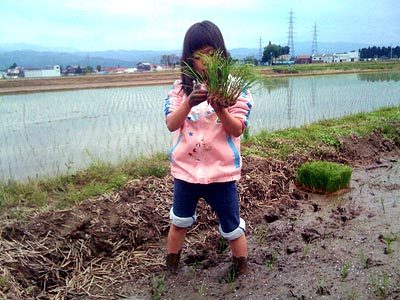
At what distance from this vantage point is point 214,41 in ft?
7.64

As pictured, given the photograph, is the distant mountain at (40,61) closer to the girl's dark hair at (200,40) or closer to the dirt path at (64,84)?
the dirt path at (64,84)

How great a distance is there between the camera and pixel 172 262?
2.76 meters

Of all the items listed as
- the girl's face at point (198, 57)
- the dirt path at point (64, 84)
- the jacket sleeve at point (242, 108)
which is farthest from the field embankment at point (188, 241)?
the dirt path at point (64, 84)

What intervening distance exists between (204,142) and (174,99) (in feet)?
1.05

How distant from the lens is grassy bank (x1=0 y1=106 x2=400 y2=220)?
3.67 meters

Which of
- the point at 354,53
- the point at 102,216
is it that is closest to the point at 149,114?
the point at 102,216

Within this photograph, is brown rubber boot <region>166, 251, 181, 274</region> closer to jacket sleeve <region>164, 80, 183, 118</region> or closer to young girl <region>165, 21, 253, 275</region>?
young girl <region>165, 21, 253, 275</region>

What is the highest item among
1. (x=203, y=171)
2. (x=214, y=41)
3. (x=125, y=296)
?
(x=214, y=41)

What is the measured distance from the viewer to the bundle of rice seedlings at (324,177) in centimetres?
432

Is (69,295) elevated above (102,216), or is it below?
below

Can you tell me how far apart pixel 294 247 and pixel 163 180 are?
1428mm

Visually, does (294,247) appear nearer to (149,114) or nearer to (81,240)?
(81,240)

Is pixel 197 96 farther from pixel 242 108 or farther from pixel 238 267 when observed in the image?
pixel 238 267

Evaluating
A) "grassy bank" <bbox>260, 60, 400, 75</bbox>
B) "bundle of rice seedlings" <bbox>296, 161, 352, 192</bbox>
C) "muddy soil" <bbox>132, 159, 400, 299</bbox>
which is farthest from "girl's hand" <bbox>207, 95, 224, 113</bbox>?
"grassy bank" <bbox>260, 60, 400, 75</bbox>
